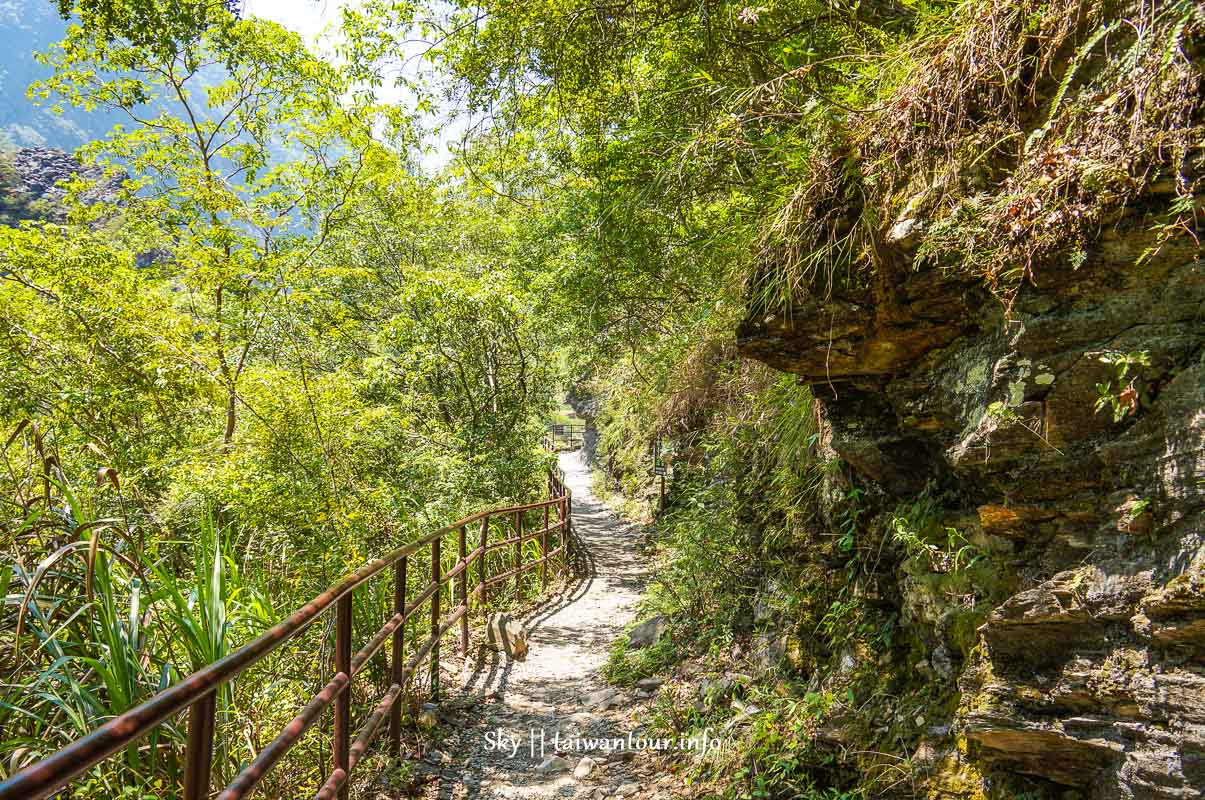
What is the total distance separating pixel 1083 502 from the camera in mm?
2127

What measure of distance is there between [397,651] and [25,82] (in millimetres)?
96568

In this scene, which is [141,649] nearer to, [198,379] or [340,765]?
[340,765]

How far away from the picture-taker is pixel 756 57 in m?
4.32

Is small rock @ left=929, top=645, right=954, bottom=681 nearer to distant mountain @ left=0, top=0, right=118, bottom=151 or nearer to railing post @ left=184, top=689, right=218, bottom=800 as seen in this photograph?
railing post @ left=184, top=689, right=218, bottom=800

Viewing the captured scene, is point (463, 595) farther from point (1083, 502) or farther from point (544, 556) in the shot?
point (1083, 502)

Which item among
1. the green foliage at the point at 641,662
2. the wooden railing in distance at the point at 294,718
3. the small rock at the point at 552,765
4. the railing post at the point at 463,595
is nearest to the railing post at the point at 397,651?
the wooden railing in distance at the point at 294,718

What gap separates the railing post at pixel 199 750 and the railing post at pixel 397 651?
166 cm

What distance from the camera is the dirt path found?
3391 mm

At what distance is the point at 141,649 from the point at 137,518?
3278mm

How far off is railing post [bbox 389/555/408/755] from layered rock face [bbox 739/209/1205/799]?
2453 mm

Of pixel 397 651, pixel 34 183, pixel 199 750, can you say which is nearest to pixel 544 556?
pixel 397 651

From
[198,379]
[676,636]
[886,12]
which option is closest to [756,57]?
[886,12]

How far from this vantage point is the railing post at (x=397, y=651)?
312cm

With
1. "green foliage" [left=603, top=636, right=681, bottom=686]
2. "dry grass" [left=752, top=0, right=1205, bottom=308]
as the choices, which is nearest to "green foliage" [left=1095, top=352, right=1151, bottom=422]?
"dry grass" [left=752, top=0, right=1205, bottom=308]
